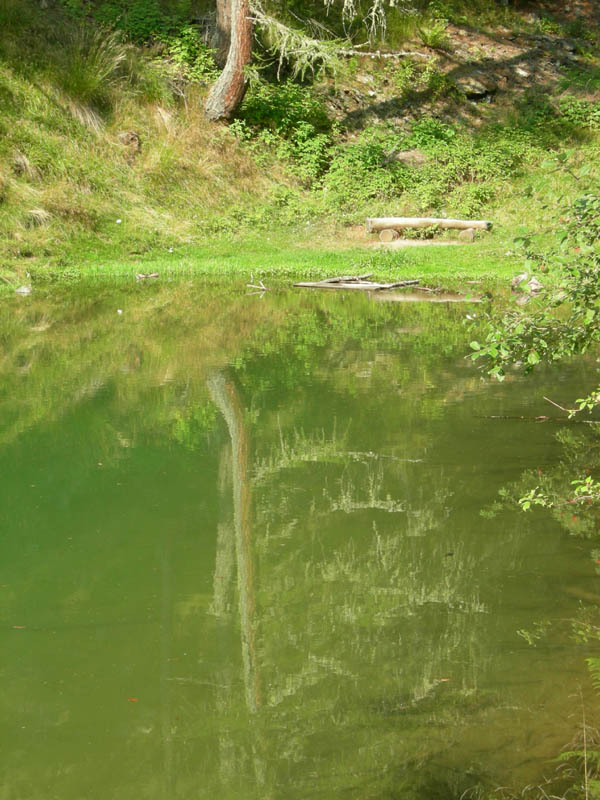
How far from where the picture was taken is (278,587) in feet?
17.5

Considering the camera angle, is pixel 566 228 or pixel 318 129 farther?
pixel 318 129

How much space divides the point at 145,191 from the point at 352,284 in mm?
5921

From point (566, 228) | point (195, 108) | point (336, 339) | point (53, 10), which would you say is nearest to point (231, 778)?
point (566, 228)

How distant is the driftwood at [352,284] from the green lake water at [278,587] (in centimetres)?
549

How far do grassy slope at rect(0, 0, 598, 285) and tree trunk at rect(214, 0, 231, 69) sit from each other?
1293 millimetres

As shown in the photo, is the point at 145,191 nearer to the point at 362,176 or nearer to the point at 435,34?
the point at 362,176

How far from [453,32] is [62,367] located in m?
18.8

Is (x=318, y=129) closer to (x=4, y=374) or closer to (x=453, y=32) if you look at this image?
(x=453, y=32)

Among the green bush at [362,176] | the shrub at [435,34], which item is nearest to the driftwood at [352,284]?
the green bush at [362,176]

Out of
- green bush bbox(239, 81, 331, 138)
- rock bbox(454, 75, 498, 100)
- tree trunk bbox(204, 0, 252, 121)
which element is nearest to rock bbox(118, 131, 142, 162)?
tree trunk bbox(204, 0, 252, 121)

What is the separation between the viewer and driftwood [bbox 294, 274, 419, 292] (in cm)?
1533

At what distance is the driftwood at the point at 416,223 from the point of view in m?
19.0

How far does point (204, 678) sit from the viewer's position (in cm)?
438

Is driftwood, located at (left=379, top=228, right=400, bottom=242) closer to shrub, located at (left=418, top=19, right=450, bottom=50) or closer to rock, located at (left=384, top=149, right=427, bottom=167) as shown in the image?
rock, located at (left=384, top=149, right=427, bottom=167)
